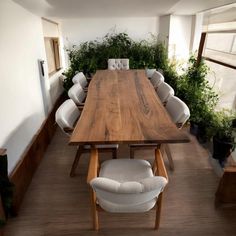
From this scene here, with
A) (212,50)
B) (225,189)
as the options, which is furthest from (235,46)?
(225,189)

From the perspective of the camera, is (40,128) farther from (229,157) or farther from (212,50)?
(212,50)

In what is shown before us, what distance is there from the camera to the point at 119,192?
118 centimetres

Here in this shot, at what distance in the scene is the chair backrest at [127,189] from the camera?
46.1 inches

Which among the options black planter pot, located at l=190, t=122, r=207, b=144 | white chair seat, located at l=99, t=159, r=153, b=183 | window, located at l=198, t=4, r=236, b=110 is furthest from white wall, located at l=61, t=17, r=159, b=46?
white chair seat, located at l=99, t=159, r=153, b=183

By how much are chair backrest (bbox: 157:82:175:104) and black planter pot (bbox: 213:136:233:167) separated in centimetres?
70

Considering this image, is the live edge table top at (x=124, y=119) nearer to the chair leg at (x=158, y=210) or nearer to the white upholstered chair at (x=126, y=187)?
the white upholstered chair at (x=126, y=187)

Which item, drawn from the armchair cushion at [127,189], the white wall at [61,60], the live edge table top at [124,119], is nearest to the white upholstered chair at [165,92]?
the live edge table top at [124,119]

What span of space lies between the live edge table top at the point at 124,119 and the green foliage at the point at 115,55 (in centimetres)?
177

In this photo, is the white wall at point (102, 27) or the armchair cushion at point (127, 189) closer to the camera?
the armchair cushion at point (127, 189)

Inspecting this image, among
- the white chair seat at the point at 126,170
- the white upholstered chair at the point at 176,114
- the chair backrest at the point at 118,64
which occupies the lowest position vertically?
the white chair seat at the point at 126,170

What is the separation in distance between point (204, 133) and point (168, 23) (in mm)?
2731

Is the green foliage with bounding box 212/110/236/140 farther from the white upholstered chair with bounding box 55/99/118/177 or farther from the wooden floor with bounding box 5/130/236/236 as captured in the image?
the white upholstered chair with bounding box 55/99/118/177

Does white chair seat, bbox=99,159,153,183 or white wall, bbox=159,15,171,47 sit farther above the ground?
white wall, bbox=159,15,171,47

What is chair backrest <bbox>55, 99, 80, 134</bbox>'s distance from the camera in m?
1.89
